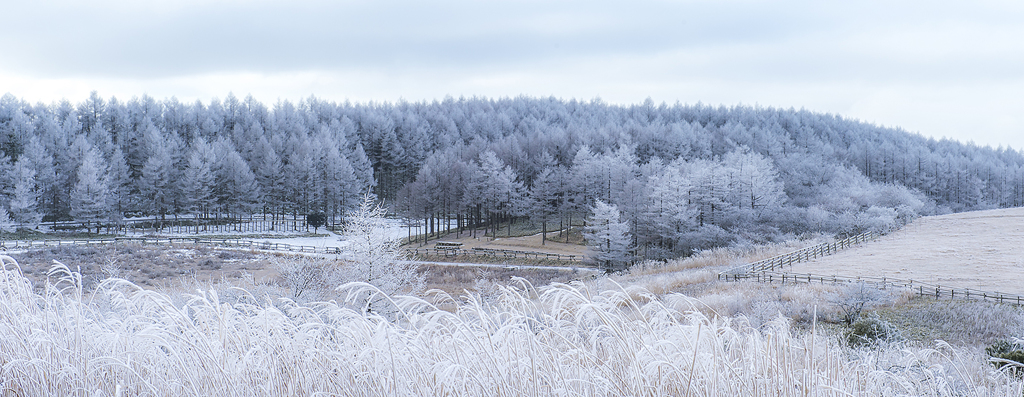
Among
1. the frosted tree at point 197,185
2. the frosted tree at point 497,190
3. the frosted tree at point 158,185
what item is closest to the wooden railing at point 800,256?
the frosted tree at point 497,190

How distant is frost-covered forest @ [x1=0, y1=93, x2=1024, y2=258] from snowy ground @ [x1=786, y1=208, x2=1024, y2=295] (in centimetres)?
469

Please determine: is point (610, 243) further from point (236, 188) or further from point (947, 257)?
point (236, 188)

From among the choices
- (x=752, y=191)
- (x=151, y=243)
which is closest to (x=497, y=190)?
(x=752, y=191)

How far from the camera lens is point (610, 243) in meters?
38.7

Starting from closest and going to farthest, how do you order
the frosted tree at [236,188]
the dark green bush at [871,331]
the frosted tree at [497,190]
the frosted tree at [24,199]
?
the dark green bush at [871,331]
the frosted tree at [24,199]
the frosted tree at [497,190]
the frosted tree at [236,188]

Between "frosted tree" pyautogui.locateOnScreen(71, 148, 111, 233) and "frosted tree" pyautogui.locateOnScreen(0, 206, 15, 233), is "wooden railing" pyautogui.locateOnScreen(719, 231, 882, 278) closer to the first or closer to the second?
"frosted tree" pyautogui.locateOnScreen(0, 206, 15, 233)

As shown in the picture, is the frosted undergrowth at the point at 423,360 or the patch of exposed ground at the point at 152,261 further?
the patch of exposed ground at the point at 152,261

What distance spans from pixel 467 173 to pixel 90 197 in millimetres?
33285

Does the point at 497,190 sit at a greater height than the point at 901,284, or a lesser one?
greater

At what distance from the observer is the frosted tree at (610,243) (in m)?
37.8

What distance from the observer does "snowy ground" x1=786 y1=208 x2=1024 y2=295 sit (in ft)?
77.5

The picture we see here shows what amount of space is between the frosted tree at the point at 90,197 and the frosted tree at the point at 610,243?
43844 mm

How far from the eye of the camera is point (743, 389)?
9.99ft

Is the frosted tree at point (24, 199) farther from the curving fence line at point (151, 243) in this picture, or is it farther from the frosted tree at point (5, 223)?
the curving fence line at point (151, 243)
